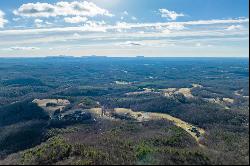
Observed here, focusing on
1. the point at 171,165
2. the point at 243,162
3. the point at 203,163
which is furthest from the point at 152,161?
the point at 243,162

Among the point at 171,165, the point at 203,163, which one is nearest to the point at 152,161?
the point at 171,165

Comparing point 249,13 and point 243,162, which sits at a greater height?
point 249,13

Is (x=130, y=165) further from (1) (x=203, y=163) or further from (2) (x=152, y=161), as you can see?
(1) (x=203, y=163)

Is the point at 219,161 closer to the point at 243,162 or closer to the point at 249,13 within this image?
the point at 243,162

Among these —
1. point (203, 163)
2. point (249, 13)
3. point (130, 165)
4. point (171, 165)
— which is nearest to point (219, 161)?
point (203, 163)

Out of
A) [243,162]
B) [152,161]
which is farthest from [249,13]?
[152,161]

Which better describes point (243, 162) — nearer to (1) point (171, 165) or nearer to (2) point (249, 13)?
(1) point (171, 165)

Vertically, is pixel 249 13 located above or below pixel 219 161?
above
